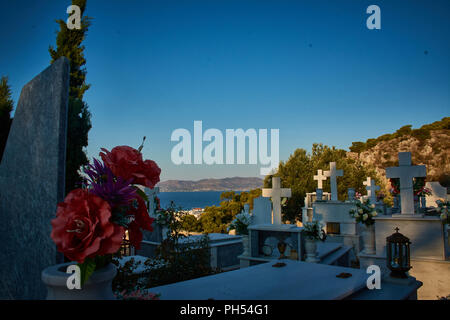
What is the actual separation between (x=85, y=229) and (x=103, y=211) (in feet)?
0.34

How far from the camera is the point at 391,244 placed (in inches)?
161

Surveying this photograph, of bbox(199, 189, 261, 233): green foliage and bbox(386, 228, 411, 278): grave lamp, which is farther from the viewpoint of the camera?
bbox(199, 189, 261, 233): green foliage

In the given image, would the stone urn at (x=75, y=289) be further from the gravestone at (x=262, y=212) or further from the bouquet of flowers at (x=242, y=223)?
the gravestone at (x=262, y=212)

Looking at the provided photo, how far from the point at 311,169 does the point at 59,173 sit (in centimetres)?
2830

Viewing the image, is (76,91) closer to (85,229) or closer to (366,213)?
(366,213)

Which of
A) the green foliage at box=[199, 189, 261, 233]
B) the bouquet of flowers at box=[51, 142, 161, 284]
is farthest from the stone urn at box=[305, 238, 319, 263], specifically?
the green foliage at box=[199, 189, 261, 233]

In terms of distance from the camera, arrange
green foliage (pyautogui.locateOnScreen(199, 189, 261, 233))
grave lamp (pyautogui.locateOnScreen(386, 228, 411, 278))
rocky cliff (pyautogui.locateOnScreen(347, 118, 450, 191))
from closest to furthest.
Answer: grave lamp (pyautogui.locateOnScreen(386, 228, 411, 278)), green foliage (pyautogui.locateOnScreen(199, 189, 261, 233)), rocky cliff (pyautogui.locateOnScreen(347, 118, 450, 191))

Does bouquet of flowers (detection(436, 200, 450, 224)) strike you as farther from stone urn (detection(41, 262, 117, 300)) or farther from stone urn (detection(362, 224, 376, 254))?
stone urn (detection(41, 262, 117, 300))

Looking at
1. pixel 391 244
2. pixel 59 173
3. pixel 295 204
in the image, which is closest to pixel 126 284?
pixel 59 173

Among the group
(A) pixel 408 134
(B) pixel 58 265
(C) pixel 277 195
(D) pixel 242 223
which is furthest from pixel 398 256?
(A) pixel 408 134

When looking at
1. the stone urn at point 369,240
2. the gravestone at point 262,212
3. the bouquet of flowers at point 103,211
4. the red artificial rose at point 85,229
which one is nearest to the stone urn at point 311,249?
the stone urn at point 369,240

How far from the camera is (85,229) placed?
1322 mm

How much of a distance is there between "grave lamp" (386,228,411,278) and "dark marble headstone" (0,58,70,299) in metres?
3.84

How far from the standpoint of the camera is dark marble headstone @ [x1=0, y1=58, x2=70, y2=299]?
2.61 m
